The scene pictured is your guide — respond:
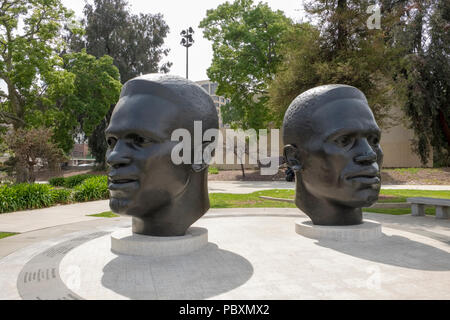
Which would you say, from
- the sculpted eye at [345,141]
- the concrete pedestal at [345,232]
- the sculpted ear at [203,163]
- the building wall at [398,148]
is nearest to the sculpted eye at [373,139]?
the sculpted eye at [345,141]

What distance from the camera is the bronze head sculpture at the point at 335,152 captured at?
6211 mm

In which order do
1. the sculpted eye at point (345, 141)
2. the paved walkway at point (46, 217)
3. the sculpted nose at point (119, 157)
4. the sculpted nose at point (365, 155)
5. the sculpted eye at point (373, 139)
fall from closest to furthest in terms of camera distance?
the sculpted nose at point (119, 157) → the sculpted nose at point (365, 155) → the sculpted eye at point (345, 141) → the sculpted eye at point (373, 139) → the paved walkway at point (46, 217)

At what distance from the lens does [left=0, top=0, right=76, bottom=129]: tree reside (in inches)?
770

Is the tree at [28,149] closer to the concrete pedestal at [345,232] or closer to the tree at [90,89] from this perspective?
the tree at [90,89]

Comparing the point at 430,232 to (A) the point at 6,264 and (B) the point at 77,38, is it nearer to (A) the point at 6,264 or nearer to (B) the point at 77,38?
(A) the point at 6,264

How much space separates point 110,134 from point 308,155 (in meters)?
3.73

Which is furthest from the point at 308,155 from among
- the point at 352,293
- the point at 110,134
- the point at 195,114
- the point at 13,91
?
the point at 13,91

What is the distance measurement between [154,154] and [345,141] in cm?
361

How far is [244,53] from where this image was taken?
1077 inches

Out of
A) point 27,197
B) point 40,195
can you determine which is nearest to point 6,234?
point 27,197

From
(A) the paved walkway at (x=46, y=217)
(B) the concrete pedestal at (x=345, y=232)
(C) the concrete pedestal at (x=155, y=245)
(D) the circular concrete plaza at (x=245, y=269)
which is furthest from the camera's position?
(A) the paved walkway at (x=46, y=217)

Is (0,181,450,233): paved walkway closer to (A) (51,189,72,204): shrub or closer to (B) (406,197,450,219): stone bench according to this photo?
(A) (51,189,72,204): shrub

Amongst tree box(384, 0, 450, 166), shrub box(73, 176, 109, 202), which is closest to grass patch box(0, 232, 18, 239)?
shrub box(73, 176, 109, 202)

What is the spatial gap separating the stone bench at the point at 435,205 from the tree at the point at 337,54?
6.77m
